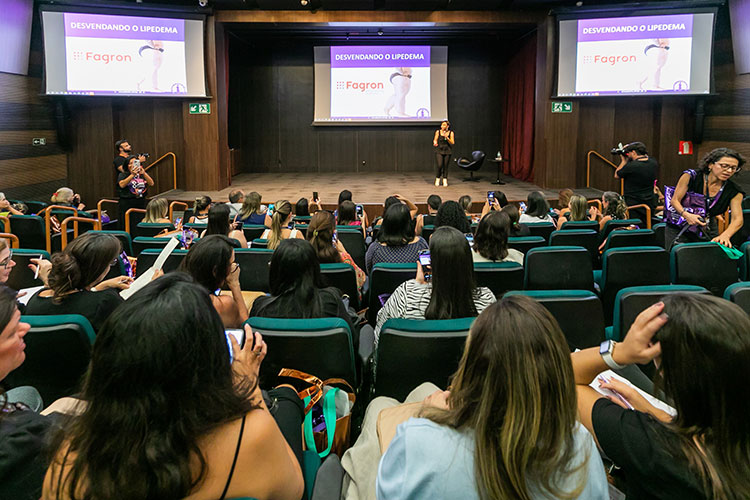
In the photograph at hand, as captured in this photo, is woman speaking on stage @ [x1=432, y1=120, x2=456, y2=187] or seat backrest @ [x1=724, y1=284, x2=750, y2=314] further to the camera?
woman speaking on stage @ [x1=432, y1=120, x2=456, y2=187]

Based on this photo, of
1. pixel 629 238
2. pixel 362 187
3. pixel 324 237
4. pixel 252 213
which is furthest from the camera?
pixel 362 187

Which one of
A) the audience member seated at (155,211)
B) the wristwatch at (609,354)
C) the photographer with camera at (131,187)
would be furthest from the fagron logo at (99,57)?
the wristwatch at (609,354)

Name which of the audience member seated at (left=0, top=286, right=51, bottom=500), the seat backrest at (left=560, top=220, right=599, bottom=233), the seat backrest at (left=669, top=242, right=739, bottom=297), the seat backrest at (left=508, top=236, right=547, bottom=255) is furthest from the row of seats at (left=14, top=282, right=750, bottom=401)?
the seat backrest at (left=560, top=220, right=599, bottom=233)

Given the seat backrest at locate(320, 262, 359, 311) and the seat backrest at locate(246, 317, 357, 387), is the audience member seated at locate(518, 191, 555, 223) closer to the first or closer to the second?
the seat backrest at locate(320, 262, 359, 311)

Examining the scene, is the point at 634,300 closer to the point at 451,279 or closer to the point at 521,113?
the point at 451,279

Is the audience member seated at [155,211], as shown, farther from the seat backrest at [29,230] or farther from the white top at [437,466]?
the white top at [437,466]

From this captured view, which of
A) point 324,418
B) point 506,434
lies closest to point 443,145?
point 324,418

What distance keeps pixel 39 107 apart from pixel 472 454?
1041 cm

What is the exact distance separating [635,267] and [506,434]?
2.86 m

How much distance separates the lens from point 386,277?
3.33 metres

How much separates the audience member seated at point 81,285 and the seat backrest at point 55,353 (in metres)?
0.32

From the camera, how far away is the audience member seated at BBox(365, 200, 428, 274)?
3865 mm

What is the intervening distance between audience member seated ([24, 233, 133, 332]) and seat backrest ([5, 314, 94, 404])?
0.32 metres

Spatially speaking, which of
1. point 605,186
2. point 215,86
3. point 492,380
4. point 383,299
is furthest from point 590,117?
point 492,380
